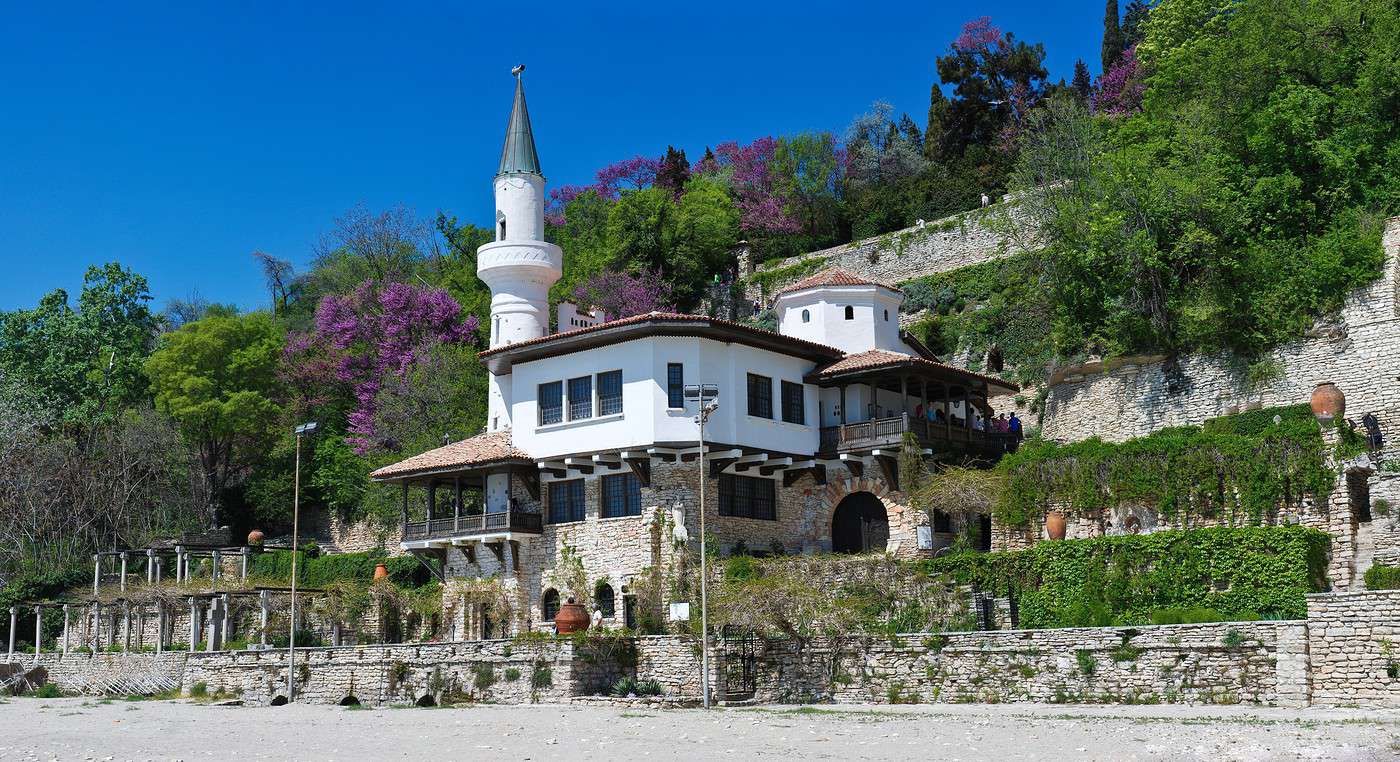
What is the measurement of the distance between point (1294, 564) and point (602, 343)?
56.0 ft

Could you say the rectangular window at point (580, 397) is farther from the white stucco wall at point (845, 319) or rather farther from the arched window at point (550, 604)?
the white stucco wall at point (845, 319)

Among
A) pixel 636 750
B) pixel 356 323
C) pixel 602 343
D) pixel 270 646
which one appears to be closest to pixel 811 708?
pixel 636 750

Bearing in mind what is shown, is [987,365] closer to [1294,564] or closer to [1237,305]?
[1237,305]

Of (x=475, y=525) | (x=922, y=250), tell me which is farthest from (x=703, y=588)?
(x=922, y=250)

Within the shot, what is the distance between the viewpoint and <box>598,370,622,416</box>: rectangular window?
3572cm

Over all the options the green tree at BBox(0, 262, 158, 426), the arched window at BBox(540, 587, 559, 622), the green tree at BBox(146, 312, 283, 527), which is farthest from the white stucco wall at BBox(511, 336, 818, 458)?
the green tree at BBox(0, 262, 158, 426)

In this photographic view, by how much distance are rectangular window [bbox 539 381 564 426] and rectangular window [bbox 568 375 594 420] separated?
27 centimetres

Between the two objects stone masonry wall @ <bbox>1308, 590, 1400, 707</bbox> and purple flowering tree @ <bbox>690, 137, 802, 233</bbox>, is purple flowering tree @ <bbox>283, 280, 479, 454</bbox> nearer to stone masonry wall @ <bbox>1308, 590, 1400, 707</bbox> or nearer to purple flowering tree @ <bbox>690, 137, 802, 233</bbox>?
purple flowering tree @ <bbox>690, 137, 802, 233</bbox>

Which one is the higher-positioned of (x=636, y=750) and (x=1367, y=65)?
(x=1367, y=65)

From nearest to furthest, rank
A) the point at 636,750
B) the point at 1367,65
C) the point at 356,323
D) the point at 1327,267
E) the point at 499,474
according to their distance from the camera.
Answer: the point at 636,750, the point at 1327,267, the point at 1367,65, the point at 499,474, the point at 356,323

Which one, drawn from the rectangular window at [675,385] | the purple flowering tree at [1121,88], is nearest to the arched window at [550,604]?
the rectangular window at [675,385]

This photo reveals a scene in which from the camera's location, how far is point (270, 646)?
128 feet

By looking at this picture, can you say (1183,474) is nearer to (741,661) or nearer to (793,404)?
(741,661)

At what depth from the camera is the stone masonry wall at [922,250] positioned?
52406 millimetres
